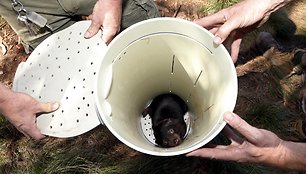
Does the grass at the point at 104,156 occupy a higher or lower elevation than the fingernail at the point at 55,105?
lower

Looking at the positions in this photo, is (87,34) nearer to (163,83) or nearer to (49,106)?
(49,106)

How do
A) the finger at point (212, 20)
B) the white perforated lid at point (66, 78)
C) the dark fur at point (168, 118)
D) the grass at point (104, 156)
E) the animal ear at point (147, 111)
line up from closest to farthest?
the white perforated lid at point (66, 78) → the finger at point (212, 20) → the dark fur at point (168, 118) → the animal ear at point (147, 111) → the grass at point (104, 156)

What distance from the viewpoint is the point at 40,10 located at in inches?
76.4

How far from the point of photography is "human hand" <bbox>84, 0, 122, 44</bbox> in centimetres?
167

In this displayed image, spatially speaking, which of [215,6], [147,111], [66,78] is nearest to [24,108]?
[66,78]

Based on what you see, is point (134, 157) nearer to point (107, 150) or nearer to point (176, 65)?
point (107, 150)

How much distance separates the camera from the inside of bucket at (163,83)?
1513 mm

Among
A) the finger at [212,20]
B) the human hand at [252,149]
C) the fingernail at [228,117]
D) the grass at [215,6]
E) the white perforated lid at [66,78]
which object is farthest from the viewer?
the grass at [215,6]

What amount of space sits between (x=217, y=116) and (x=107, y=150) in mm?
1080

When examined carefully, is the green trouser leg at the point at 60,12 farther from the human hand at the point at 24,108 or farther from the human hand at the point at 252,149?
the human hand at the point at 252,149

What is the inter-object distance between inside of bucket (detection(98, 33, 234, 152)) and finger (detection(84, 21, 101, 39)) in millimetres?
181

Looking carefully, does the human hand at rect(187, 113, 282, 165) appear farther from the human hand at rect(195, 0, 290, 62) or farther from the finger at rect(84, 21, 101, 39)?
the finger at rect(84, 21, 101, 39)

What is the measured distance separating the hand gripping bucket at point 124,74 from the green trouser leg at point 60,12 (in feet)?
0.91

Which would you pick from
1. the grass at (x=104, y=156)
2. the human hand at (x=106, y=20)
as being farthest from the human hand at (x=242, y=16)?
the grass at (x=104, y=156)
